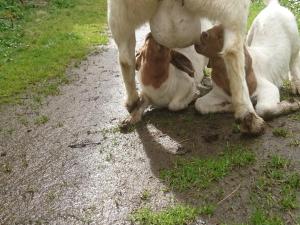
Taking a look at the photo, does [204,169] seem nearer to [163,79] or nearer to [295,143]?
[295,143]

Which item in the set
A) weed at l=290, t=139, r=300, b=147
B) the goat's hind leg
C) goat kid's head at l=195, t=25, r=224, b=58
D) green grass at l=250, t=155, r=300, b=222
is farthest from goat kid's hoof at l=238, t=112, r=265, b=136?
the goat's hind leg

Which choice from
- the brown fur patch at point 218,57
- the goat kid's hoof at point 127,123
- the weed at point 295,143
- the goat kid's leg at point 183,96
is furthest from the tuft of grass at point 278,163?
the goat kid's hoof at point 127,123

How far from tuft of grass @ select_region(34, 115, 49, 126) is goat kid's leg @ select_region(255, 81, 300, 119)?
8.51ft

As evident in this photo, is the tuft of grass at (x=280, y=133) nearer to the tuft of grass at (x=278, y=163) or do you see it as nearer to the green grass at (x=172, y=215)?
the tuft of grass at (x=278, y=163)

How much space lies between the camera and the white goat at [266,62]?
555 centimetres

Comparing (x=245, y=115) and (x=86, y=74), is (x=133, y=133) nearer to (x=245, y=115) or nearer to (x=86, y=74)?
(x=245, y=115)

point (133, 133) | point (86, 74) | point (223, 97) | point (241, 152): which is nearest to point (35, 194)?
point (133, 133)

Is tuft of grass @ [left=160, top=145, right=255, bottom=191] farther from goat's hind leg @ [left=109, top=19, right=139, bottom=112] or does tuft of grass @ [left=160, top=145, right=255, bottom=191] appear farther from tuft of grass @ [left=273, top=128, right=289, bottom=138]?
goat's hind leg @ [left=109, top=19, right=139, bottom=112]

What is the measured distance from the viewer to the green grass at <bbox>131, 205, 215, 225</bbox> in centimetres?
398

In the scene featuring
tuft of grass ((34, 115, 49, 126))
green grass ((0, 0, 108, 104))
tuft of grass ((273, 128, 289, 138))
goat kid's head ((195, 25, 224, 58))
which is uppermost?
goat kid's head ((195, 25, 224, 58))

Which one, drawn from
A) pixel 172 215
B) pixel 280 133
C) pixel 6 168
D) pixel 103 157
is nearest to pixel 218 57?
pixel 280 133

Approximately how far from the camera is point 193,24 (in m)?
5.32

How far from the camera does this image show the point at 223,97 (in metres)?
5.93

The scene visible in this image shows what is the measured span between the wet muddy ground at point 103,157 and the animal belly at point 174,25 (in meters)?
0.97
